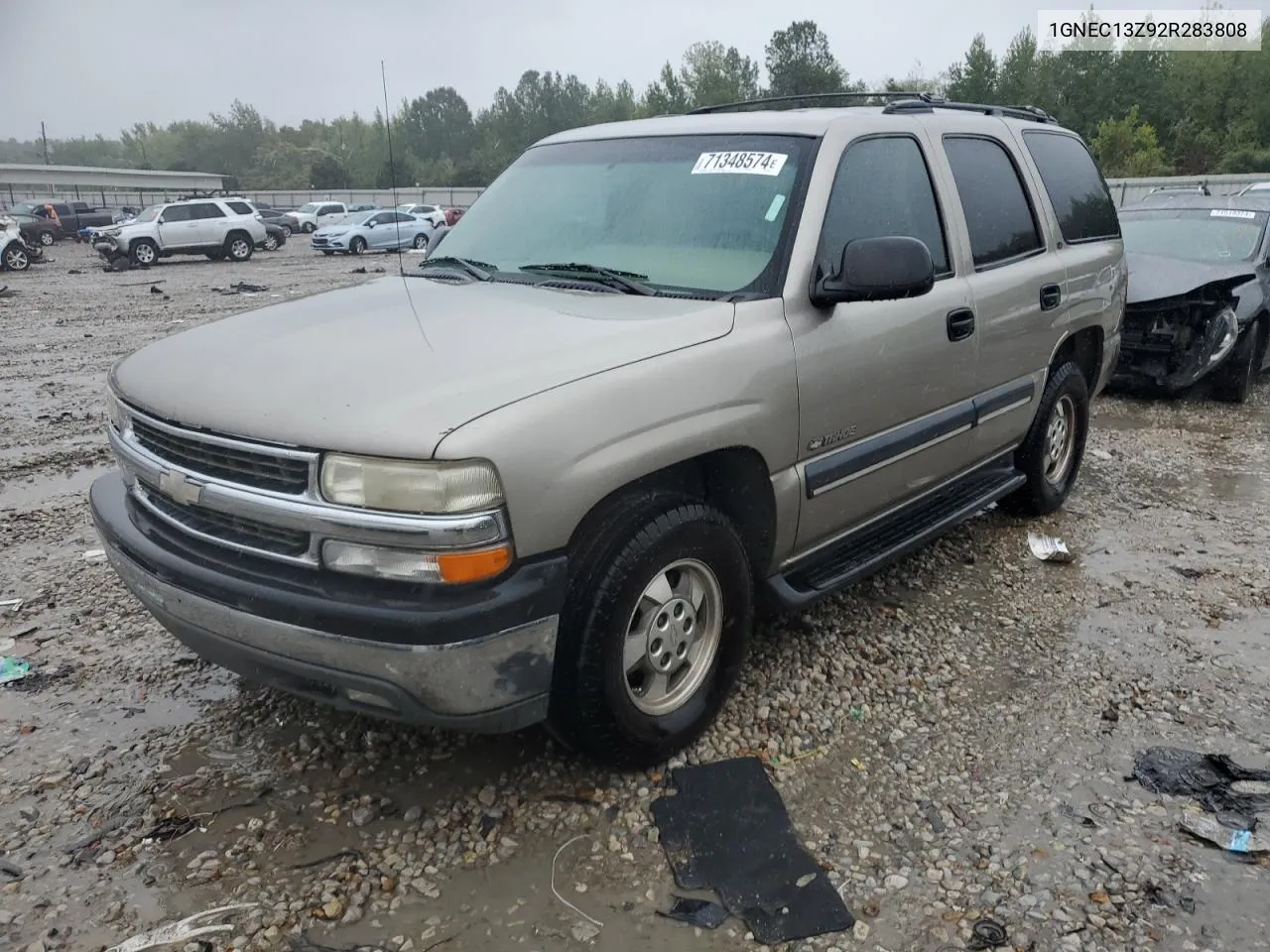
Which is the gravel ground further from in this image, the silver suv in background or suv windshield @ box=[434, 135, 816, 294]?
the silver suv in background

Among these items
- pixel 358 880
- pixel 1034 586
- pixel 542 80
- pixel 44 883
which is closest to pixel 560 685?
pixel 358 880

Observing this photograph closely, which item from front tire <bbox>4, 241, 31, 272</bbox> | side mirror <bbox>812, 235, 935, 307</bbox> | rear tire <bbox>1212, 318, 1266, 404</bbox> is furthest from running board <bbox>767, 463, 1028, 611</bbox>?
front tire <bbox>4, 241, 31, 272</bbox>

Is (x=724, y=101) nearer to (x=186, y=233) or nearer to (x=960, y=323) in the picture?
(x=186, y=233)

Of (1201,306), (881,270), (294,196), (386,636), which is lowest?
(386,636)

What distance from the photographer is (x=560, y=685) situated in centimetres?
267

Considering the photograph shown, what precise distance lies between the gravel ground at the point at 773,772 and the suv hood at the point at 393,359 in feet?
3.82

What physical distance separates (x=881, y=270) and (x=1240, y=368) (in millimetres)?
6840

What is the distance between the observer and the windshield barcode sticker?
3.43 meters

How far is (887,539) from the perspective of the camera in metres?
3.83

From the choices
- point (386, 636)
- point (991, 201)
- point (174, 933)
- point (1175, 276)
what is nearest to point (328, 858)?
point (174, 933)

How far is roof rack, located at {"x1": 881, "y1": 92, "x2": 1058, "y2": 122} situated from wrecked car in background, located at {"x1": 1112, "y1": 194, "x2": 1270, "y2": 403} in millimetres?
3461

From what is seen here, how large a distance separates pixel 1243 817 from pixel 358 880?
2.50 m

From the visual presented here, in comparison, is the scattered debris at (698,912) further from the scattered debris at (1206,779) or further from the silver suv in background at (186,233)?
the silver suv in background at (186,233)

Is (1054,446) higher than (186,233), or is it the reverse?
(186,233)
